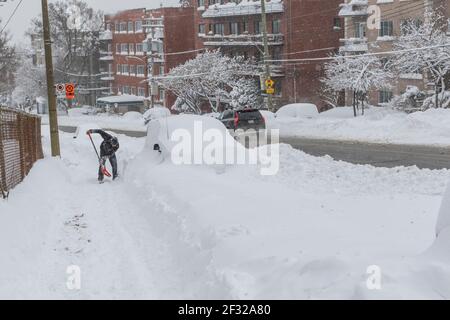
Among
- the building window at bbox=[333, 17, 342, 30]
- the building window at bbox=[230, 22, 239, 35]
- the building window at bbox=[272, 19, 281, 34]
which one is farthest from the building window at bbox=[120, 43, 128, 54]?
the building window at bbox=[333, 17, 342, 30]

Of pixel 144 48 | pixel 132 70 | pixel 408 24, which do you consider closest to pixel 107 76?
pixel 132 70

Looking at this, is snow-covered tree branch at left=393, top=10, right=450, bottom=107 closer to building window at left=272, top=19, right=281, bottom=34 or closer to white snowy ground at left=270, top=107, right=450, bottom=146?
white snowy ground at left=270, top=107, right=450, bottom=146

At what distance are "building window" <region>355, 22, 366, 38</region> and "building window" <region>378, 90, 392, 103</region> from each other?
14.4 ft

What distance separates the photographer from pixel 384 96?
39.2 m

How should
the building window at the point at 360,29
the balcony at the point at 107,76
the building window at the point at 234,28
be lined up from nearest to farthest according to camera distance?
the building window at the point at 360,29 → the building window at the point at 234,28 → the balcony at the point at 107,76

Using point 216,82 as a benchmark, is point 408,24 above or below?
above

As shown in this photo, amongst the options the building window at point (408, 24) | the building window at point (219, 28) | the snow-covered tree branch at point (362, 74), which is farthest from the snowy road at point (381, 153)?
the building window at point (219, 28)

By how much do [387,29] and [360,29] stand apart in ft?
8.41

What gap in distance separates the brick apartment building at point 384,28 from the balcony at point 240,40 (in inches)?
294

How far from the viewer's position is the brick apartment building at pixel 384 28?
36.0 metres

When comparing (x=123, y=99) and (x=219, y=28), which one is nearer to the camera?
(x=219, y=28)

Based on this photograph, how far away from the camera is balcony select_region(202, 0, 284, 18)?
158 feet

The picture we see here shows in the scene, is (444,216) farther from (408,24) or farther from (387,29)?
(387,29)

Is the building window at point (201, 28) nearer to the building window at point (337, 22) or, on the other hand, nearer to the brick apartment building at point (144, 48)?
the brick apartment building at point (144, 48)
